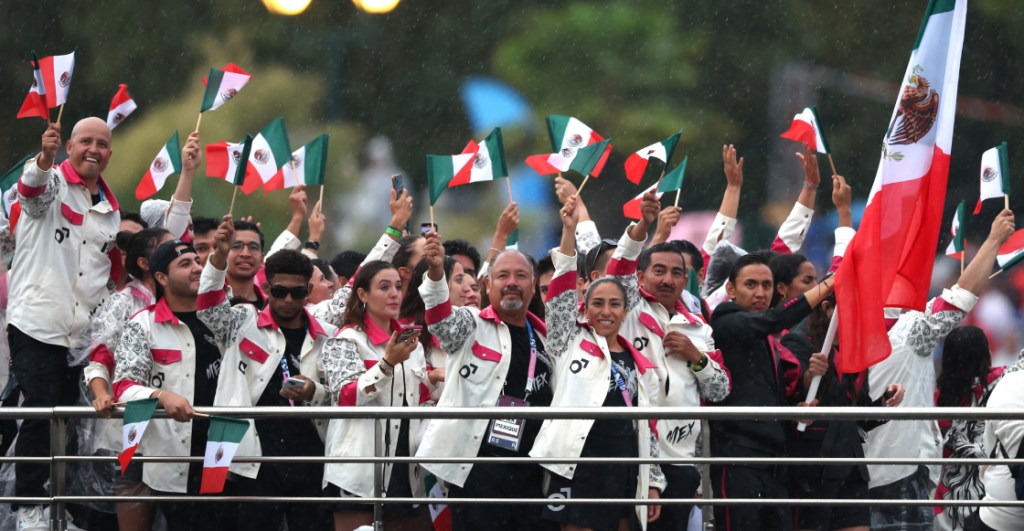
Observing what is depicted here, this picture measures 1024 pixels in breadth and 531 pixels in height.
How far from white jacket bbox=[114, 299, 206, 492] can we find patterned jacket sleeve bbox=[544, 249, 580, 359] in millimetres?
1803

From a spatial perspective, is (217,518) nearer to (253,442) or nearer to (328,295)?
(253,442)

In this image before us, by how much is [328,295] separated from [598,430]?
2.67 metres

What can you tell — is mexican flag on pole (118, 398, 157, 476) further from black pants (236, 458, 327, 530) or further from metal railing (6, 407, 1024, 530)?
black pants (236, 458, 327, 530)

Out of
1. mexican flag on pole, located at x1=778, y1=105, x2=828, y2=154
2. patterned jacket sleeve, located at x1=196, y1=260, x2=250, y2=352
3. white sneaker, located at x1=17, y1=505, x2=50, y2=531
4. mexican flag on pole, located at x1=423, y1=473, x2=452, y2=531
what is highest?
mexican flag on pole, located at x1=778, y1=105, x2=828, y2=154

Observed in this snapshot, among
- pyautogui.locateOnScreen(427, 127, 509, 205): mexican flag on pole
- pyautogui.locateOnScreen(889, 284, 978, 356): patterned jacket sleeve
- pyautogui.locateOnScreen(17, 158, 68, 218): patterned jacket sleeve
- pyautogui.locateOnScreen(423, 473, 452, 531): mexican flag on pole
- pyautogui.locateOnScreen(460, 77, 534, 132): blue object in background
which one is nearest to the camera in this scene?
pyautogui.locateOnScreen(423, 473, 452, 531): mexican flag on pole

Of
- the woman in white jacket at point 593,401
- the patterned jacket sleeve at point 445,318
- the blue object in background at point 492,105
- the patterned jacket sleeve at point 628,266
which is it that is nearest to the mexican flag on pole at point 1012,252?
the patterned jacket sleeve at point 628,266

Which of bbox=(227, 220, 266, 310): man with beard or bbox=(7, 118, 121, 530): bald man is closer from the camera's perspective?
bbox=(7, 118, 121, 530): bald man

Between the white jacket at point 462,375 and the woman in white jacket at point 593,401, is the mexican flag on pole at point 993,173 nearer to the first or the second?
the woman in white jacket at point 593,401

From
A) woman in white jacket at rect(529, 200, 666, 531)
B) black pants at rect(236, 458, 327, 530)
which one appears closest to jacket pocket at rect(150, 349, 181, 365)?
black pants at rect(236, 458, 327, 530)

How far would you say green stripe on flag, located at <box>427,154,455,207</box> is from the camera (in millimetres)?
9609

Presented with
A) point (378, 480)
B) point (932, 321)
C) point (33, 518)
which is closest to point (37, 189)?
point (33, 518)

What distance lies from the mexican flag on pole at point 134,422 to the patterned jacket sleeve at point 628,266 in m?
2.50

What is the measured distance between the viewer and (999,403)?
8539 millimetres

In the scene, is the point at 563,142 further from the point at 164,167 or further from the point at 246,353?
the point at 246,353
